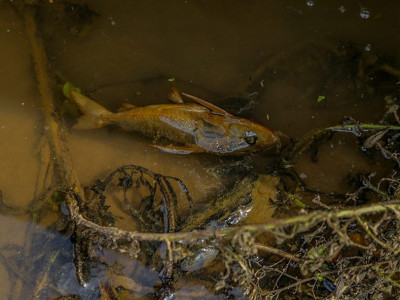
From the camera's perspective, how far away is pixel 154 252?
384cm

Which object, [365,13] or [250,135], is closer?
[250,135]

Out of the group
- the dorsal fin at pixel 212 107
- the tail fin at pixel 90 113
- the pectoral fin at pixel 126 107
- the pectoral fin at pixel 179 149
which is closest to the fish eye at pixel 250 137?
the dorsal fin at pixel 212 107

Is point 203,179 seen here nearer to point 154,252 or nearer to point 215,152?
point 215,152

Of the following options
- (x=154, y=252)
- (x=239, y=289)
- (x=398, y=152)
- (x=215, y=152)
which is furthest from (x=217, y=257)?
(x=398, y=152)

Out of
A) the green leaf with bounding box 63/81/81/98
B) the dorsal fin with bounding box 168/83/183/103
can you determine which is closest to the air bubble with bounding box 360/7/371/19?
the dorsal fin with bounding box 168/83/183/103

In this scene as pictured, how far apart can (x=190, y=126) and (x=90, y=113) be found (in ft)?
3.27

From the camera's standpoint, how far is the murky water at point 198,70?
4121 mm

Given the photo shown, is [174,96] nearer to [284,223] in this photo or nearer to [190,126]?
[190,126]

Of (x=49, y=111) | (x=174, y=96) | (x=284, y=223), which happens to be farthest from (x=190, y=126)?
(x=284, y=223)

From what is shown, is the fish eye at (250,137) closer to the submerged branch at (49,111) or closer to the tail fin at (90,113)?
the tail fin at (90,113)

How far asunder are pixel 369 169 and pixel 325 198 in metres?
0.52

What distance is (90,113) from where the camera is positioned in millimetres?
4078

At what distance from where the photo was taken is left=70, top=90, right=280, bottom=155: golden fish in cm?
387

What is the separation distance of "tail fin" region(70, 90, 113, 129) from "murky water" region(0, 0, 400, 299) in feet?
0.49
